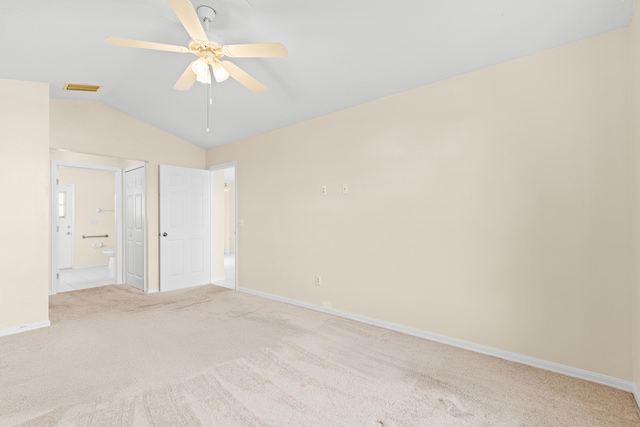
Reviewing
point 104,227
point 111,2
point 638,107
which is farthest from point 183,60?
point 104,227

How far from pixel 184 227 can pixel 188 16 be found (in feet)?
13.4

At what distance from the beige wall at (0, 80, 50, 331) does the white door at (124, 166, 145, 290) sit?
5.54ft

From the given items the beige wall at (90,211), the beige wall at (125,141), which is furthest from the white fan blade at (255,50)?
the beige wall at (90,211)

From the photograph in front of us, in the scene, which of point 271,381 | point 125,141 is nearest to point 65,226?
point 125,141

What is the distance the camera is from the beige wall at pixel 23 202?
3225 millimetres

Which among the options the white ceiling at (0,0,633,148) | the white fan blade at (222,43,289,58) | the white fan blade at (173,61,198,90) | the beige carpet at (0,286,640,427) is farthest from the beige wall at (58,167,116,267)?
the white fan blade at (222,43,289,58)

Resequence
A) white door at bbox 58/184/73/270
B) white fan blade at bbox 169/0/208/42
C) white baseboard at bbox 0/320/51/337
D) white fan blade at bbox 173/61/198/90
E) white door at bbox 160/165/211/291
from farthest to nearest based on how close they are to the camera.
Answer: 1. white door at bbox 58/184/73/270
2. white door at bbox 160/165/211/291
3. white baseboard at bbox 0/320/51/337
4. white fan blade at bbox 173/61/198/90
5. white fan blade at bbox 169/0/208/42

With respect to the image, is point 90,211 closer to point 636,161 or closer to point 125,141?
point 125,141

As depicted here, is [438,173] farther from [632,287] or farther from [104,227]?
[104,227]

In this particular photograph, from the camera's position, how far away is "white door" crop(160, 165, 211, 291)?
5.12 m

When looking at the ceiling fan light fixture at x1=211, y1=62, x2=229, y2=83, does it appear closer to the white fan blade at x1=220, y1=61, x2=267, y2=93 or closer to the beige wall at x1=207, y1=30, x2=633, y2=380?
the white fan blade at x1=220, y1=61, x2=267, y2=93

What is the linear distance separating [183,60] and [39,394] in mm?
3077

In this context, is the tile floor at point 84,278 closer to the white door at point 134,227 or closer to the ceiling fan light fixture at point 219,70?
the white door at point 134,227

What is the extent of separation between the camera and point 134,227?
540 cm
